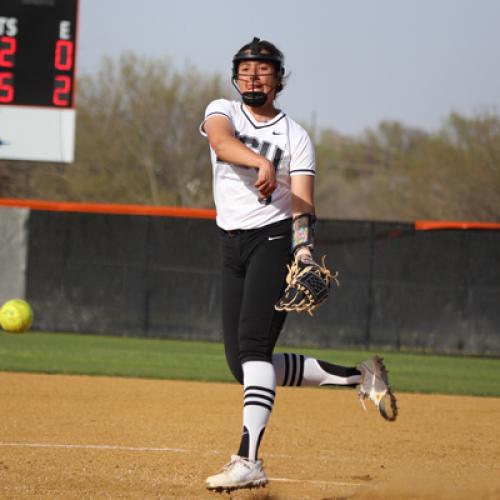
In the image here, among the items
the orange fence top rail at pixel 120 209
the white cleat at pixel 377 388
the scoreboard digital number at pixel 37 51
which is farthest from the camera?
the orange fence top rail at pixel 120 209

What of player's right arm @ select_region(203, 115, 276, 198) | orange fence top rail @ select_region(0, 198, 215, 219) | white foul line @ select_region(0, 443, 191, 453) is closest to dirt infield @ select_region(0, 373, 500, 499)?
white foul line @ select_region(0, 443, 191, 453)

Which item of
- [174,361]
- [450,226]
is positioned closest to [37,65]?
[174,361]

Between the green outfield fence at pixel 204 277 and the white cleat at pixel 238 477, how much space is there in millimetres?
8929

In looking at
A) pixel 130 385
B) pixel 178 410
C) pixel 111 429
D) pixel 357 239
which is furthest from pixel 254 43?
pixel 357 239

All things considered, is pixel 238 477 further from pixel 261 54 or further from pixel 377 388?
pixel 261 54

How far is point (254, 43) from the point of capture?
14.3 ft

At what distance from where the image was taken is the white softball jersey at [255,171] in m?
4.26

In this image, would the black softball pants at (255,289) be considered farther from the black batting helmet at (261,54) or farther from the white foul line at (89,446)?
the white foul line at (89,446)

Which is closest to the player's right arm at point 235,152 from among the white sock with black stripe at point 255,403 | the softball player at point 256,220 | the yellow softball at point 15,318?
the softball player at point 256,220

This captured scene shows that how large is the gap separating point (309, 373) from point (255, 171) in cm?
96

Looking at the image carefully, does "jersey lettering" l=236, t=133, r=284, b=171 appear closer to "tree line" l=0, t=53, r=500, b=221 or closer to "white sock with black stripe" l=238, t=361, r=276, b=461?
"white sock with black stripe" l=238, t=361, r=276, b=461

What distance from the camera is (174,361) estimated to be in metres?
11.0

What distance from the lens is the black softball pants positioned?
4223 mm

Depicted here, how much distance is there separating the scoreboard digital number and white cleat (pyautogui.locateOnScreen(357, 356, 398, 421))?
9.02 metres
